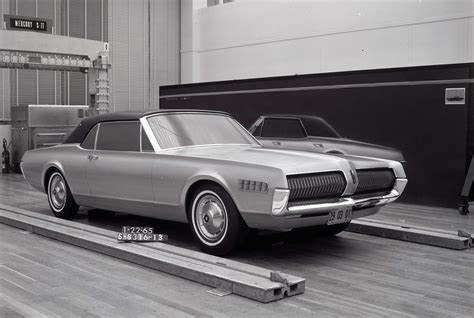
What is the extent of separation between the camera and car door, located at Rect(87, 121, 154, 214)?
6215mm

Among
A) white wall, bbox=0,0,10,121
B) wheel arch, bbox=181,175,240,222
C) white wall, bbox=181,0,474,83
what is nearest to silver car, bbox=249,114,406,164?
white wall, bbox=181,0,474,83

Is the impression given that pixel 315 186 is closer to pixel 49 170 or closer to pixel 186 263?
pixel 186 263

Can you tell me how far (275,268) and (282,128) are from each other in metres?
6.02

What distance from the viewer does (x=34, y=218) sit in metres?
7.29

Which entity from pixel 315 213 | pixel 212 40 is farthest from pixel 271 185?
pixel 212 40

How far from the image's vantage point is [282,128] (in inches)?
434

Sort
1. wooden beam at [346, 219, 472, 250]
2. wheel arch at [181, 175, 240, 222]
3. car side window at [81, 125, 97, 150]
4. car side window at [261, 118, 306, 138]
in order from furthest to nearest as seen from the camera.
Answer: car side window at [261, 118, 306, 138] < car side window at [81, 125, 97, 150] < wooden beam at [346, 219, 472, 250] < wheel arch at [181, 175, 240, 222]

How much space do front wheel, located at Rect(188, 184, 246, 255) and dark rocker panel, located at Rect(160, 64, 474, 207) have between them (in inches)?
212

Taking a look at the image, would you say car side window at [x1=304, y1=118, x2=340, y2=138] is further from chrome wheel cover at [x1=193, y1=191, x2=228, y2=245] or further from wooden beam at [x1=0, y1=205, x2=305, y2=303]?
chrome wheel cover at [x1=193, y1=191, x2=228, y2=245]

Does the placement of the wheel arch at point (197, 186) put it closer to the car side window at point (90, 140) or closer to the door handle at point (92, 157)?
the door handle at point (92, 157)

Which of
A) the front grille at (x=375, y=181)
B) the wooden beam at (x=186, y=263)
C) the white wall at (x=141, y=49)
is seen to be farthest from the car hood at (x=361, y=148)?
the white wall at (x=141, y=49)

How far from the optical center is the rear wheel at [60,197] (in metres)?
7.45

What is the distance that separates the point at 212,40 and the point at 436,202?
1036cm

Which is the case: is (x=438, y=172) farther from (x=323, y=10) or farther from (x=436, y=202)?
(x=323, y=10)
